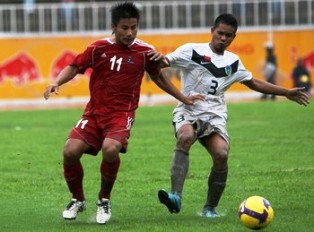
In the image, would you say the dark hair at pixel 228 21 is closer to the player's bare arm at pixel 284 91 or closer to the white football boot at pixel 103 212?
the player's bare arm at pixel 284 91

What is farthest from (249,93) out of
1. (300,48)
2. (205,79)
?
(205,79)

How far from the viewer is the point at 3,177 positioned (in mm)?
14070

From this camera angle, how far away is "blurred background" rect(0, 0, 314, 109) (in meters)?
35.5

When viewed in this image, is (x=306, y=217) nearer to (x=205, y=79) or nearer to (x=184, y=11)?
(x=205, y=79)

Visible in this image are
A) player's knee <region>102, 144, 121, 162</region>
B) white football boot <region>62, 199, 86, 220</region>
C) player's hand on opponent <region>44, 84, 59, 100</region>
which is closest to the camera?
player's hand on opponent <region>44, 84, 59, 100</region>

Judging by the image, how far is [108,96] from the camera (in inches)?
391

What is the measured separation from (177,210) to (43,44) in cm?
2702

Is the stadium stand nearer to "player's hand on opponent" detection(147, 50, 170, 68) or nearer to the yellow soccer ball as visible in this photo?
"player's hand on opponent" detection(147, 50, 170, 68)

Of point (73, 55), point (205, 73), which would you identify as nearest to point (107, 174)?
point (205, 73)

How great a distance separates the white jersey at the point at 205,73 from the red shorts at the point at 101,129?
0.80 metres

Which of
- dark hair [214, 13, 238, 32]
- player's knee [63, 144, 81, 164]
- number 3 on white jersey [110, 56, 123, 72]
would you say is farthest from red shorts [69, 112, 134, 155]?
dark hair [214, 13, 238, 32]

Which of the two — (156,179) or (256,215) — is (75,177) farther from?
(156,179)

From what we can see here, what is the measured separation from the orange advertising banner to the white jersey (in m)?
23.8

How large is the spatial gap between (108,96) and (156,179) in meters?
3.98
